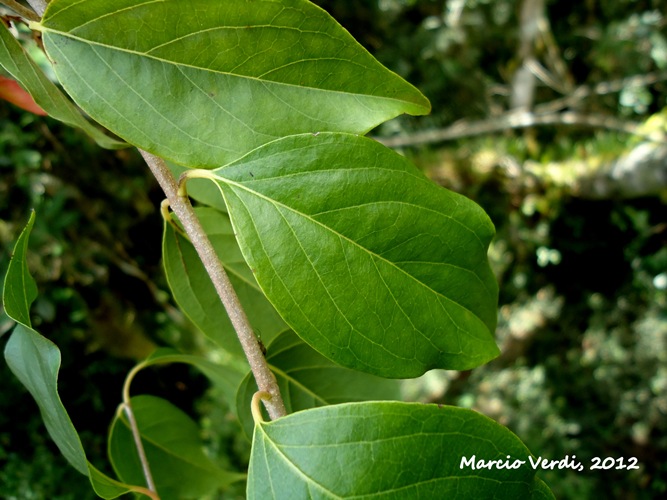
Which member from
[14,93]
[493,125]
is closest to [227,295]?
[14,93]

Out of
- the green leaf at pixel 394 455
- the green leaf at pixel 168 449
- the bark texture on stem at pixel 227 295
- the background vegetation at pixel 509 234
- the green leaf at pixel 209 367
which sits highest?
the bark texture on stem at pixel 227 295

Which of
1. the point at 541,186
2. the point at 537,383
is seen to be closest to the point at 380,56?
the point at 541,186

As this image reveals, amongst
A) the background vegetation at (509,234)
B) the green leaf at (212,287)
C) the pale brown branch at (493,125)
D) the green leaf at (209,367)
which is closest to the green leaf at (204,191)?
the green leaf at (212,287)

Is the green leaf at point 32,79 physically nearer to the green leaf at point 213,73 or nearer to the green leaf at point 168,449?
the green leaf at point 213,73

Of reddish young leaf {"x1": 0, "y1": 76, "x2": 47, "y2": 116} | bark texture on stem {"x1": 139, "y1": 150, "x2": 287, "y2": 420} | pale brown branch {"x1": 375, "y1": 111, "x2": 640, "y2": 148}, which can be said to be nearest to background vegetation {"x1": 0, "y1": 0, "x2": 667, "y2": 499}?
pale brown branch {"x1": 375, "y1": 111, "x2": 640, "y2": 148}

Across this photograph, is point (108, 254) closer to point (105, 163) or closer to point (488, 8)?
point (105, 163)

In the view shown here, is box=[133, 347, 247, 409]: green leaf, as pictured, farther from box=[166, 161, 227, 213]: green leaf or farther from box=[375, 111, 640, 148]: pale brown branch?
box=[375, 111, 640, 148]: pale brown branch
